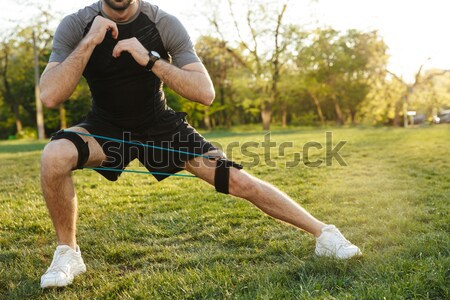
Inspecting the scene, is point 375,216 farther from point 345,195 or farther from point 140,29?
point 140,29

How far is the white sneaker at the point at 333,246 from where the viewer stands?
3.08 metres

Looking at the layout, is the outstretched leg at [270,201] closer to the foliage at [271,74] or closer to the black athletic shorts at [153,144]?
the black athletic shorts at [153,144]

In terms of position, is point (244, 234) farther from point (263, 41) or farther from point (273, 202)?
point (263, 41)

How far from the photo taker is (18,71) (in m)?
41.2

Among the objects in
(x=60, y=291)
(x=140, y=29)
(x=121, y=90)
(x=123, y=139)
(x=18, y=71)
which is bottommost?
(x=60, y=291)

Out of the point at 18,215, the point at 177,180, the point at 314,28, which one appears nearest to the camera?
the point at 18,215

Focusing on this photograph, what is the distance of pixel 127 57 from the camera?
331cm

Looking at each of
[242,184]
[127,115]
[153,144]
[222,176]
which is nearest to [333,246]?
[242,184]

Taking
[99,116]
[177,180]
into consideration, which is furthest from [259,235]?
[177,180]

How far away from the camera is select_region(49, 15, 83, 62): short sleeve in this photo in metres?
3.15

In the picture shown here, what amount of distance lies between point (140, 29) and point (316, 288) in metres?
2.21

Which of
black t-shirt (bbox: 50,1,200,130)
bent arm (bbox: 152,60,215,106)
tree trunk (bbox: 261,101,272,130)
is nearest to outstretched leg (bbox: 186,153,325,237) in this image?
bent arm (bbox: 152,60,215,106)

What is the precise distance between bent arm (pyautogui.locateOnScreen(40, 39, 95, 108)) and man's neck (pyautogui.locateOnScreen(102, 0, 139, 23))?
36 centimetres

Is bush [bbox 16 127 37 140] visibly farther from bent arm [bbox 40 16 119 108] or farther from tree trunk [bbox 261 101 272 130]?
bent arm [bbox 40 16 119 108]
